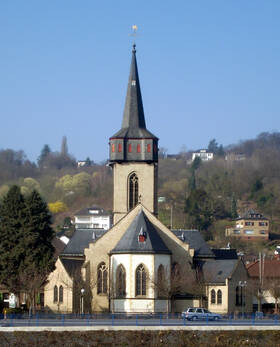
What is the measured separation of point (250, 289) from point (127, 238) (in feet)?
36.7

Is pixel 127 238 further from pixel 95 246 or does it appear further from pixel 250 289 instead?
pixel 250 289

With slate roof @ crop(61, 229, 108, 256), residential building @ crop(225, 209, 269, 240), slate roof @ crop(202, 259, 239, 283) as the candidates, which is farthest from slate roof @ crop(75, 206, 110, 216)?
slate roof @ crop(202, 259, 239, 283)

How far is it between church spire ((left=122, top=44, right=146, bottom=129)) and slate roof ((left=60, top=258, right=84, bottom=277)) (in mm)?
13647

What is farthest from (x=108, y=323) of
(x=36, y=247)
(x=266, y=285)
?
(x=266, y=285)

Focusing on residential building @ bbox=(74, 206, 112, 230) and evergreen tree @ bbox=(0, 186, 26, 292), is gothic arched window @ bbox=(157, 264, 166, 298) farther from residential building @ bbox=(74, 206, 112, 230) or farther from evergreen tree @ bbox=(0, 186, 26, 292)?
→ residential building @ bbox=(74, 206, 112, 230)

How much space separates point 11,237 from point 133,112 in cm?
1603

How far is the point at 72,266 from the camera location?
76.9 m

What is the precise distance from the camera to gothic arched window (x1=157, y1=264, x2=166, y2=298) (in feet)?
239

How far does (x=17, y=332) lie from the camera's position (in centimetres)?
5256

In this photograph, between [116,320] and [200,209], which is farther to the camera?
[200,209]

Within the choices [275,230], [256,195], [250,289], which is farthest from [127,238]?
[256,195]

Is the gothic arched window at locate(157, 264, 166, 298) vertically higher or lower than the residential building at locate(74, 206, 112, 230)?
lower

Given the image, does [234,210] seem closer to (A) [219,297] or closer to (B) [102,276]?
(A) [219,297]

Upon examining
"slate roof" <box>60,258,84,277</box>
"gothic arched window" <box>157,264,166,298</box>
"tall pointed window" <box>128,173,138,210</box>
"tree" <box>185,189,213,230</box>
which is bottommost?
"gothic arched window" <box>157,264,166,298</box>
